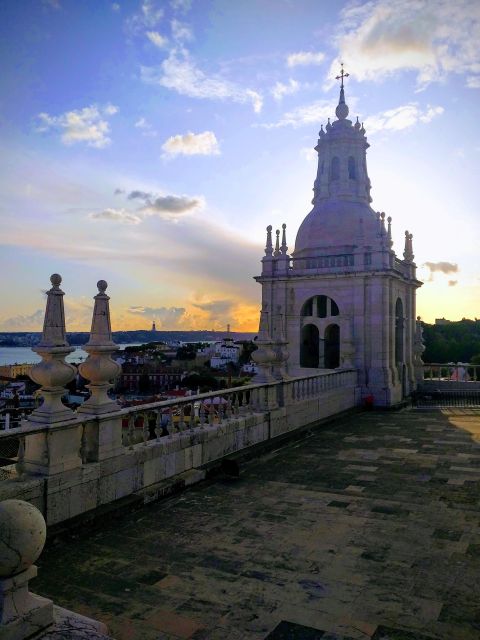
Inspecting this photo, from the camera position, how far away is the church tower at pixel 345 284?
1900cm

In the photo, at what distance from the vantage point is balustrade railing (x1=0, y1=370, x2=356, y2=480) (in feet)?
20.9

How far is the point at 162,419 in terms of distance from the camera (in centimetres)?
980

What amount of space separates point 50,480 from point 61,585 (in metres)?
1.39

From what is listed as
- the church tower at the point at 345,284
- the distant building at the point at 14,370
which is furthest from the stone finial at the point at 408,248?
the distant building at the point at 14,370

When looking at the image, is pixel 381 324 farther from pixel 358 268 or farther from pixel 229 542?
pixel 229 542

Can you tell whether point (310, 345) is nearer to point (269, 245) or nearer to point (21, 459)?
point (269, 245)

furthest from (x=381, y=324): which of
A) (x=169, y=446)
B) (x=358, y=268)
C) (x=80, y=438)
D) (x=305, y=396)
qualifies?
(x=80, y=438)

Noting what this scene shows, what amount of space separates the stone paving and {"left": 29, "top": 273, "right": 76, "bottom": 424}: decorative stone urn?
152 cm

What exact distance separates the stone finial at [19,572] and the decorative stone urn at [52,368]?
307 centimetres

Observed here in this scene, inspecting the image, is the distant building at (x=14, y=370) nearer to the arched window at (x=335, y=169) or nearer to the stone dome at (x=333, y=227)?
the stone dome at (x=333, y=227)

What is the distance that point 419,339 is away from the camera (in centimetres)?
2406

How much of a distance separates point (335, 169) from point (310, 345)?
835 cm

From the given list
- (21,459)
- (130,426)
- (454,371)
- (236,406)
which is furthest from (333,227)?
(21,459)

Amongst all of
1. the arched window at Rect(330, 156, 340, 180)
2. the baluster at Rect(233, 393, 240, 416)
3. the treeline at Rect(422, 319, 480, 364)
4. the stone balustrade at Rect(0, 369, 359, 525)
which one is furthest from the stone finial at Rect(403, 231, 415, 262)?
the treeline at Rect(422, 319, 480, 364)
